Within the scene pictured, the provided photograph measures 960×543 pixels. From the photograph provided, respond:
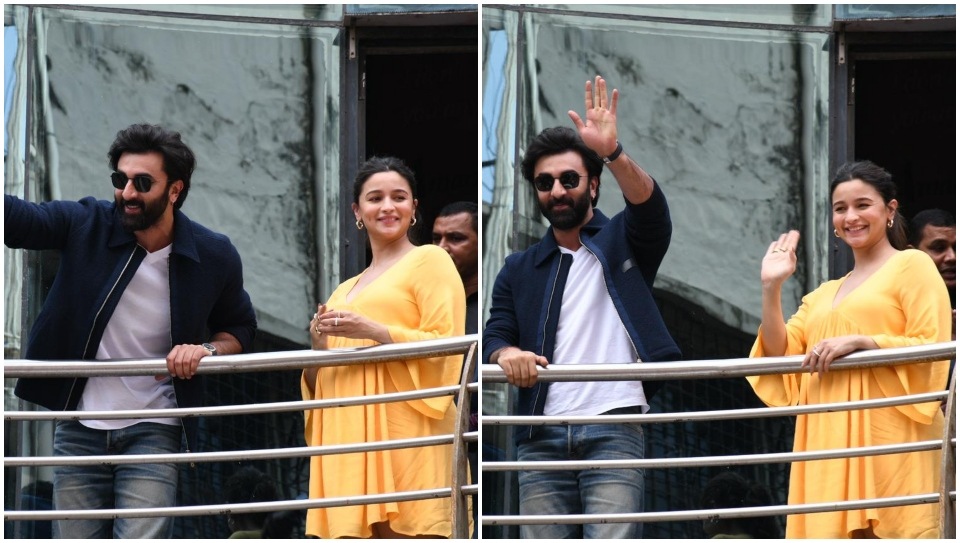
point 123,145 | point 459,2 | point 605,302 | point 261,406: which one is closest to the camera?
point 261,406

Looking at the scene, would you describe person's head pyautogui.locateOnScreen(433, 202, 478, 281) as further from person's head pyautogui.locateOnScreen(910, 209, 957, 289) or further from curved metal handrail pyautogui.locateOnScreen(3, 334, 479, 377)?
person's head pyautogui.locateOnScreen(910, 209, 957, 289)

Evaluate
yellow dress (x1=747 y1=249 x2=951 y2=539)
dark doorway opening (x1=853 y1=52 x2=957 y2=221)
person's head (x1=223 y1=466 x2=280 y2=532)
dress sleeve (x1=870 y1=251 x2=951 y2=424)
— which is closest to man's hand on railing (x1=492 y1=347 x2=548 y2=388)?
yellow dress (x1=747 y1=249 x2=951 y2=539)

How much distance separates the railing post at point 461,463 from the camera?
4320 millimetres

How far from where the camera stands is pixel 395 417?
455 centimetres

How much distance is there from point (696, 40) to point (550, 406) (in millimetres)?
1872

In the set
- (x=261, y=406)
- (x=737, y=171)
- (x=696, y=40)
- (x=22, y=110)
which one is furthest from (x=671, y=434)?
(x=22, y=110)

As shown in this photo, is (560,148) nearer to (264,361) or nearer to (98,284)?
(264,361)

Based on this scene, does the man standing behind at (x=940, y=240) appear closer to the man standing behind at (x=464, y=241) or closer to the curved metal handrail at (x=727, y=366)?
the curved metal handrail at (x=727, y=366)

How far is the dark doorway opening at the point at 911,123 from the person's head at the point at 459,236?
1729 millimetres

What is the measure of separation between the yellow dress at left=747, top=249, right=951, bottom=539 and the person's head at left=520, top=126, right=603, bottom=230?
73 cm

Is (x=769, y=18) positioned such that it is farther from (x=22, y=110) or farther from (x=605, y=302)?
(x=22, y=110)

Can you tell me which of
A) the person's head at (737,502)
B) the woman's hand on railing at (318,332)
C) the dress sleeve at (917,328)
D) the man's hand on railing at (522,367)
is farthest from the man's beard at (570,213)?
the person's head at (737,502)

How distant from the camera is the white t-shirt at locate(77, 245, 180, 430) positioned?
15.2ft

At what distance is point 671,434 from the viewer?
19.3ft
